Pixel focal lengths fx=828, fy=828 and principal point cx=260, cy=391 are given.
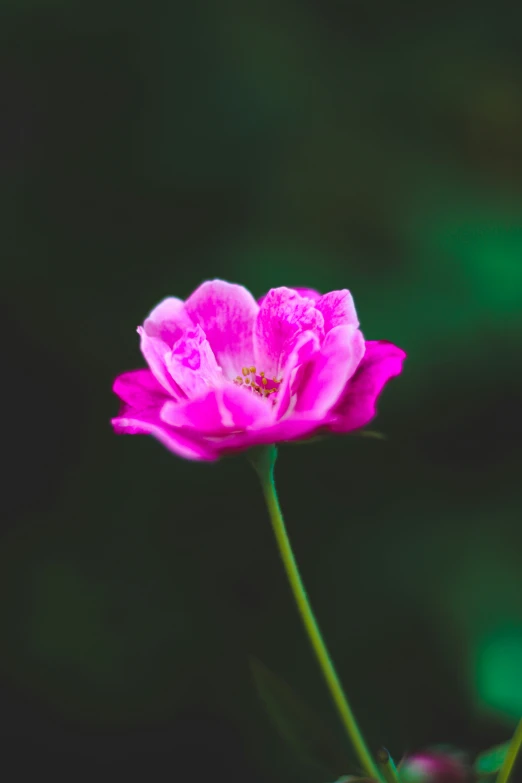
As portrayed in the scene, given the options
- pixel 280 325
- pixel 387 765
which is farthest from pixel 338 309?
pixel 387 765

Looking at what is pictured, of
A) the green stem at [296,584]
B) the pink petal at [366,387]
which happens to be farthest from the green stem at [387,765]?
the pink petal at [366,387]

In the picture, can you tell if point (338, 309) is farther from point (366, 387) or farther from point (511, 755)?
point (511, 755)

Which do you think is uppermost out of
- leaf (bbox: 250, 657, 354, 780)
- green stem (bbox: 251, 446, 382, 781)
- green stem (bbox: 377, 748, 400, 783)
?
green stem (bbox: 251, 446, 382, 781)

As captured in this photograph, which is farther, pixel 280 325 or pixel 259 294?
pixel 259 294

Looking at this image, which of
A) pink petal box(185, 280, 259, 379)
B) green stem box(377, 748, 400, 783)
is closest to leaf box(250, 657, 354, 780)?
A: green stem box(377, 748, 400, 783)

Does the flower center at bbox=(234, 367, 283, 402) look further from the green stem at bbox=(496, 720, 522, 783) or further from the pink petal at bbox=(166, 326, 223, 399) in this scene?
the green stem at bbox=(496, 720, 522, 783)

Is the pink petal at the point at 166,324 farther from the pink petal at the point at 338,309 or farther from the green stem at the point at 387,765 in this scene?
the green stem at the point at 387,765

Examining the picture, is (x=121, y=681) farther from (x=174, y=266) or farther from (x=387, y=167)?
(x=387, y=167)
